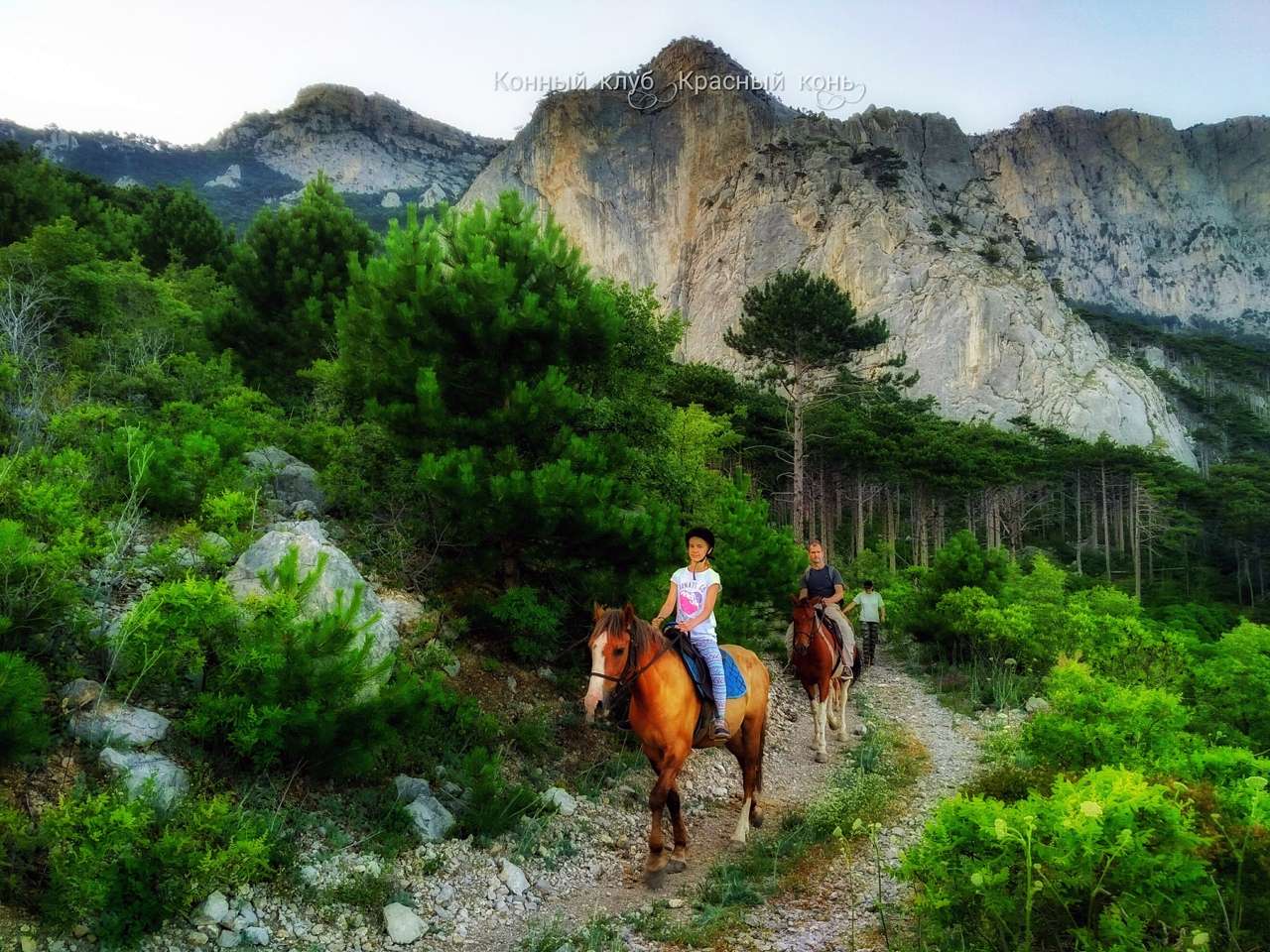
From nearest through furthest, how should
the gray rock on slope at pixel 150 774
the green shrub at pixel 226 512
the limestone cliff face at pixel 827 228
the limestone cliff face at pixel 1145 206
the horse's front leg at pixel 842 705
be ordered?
the gray rock on slope at pixel 150 774, the green shrub at pixel 226 512, the horse's front leg at pixel 842 705, the limestone cliff face at pixel 827 228, the limestone cliff face at pixel 1145 206

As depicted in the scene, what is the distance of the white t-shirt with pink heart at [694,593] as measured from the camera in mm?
5883

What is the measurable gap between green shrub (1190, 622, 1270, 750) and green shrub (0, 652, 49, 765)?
9.50 m

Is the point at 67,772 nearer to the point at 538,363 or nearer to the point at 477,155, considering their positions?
the point at 538,363

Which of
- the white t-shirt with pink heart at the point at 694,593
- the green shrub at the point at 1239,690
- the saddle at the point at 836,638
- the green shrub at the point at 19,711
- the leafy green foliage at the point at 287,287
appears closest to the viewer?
the green shrub at the point at 19,711

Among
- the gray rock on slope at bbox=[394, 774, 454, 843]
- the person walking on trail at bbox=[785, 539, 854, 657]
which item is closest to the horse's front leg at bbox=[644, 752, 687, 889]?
the gray rock on slope at bbox=[394, 774, 454, 843]

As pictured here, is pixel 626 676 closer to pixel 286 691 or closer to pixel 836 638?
pixel 286 691

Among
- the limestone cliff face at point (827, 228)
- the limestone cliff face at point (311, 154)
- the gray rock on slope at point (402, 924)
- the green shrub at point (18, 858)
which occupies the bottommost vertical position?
the gray rock on slope at point (402, 924)

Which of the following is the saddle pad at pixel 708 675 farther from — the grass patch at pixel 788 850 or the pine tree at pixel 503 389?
the pine tree at pixel 503 389

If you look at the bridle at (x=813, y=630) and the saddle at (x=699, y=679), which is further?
the bridle at (x=813, y=630)

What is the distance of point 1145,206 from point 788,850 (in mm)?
170728

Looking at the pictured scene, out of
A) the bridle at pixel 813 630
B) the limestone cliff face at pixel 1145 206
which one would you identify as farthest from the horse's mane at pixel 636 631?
the limestone cliff face at pixel 1145 206

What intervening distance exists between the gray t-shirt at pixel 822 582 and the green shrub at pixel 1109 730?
12.2ft

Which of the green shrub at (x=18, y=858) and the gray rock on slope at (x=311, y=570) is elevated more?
the gray rock on slope at (x=311, y=570)

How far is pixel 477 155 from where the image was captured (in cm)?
14175
